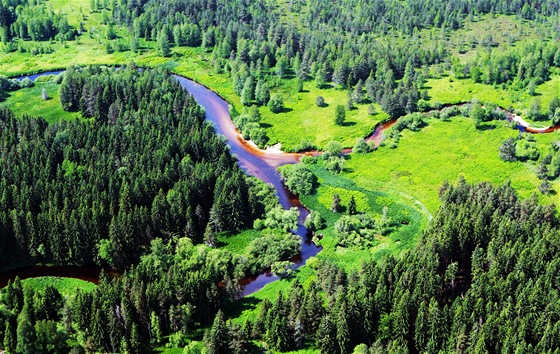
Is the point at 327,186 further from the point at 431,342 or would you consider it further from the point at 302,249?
the point at 431,342

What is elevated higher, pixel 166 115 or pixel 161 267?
pixel 166 115

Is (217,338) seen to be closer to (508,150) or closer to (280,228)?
(280,228)

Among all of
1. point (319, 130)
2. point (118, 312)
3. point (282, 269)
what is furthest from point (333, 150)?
point (118, 312)

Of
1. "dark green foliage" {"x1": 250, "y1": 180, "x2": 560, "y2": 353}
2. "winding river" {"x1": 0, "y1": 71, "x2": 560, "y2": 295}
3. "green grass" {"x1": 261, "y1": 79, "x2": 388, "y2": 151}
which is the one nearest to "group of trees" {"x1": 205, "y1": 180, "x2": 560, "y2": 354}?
"dark green foliage" {"x1": 250, "y1": 180, "x2": 560, "y2": 353}

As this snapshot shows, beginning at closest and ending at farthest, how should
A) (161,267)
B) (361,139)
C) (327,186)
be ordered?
1. (161,267)
2. (327,186)
3. (361,139)

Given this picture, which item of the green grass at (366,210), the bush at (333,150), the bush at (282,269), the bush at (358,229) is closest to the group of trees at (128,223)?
the bush at (282,269)

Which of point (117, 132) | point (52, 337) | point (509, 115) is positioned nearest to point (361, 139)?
point (509, 115)
